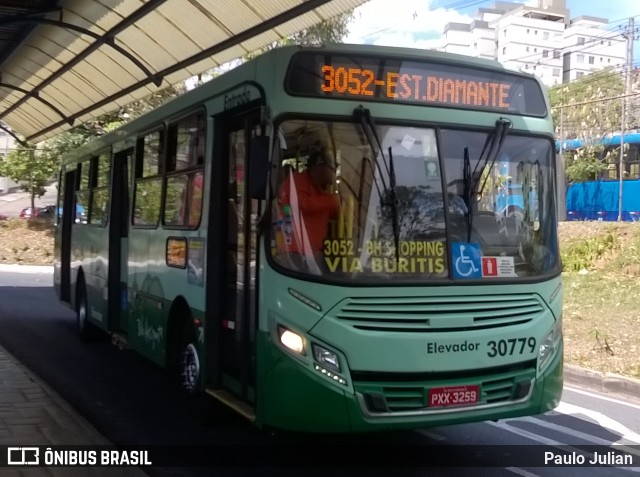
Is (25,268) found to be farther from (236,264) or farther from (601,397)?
(236,264)

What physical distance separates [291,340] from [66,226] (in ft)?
32.4

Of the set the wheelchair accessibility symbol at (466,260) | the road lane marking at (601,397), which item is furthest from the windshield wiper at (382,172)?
the road lane marking at (601,397)

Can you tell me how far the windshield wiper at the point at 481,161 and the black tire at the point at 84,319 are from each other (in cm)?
784

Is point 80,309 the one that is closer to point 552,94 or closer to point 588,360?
point 588,360

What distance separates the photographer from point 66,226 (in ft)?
47.6

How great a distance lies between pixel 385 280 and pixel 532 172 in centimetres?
175

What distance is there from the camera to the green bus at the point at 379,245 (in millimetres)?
5684

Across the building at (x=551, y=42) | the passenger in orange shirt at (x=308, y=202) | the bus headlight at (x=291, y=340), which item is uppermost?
the building at (x=551, y=42)

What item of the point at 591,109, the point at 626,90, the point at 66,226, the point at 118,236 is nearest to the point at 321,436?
the point at 118,236

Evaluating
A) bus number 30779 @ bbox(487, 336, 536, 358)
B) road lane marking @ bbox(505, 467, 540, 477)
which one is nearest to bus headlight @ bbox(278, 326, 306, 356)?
bus number 30779 @ bbox(487, 336, 536, 358)

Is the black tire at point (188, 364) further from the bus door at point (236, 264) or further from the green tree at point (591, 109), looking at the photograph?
the green tree at point (591, 109)

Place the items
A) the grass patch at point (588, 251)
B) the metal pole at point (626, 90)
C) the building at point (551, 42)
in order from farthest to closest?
the building at point (551, 42)
the metal pole at point (626, 90)
the grass patch at point (588, 251)

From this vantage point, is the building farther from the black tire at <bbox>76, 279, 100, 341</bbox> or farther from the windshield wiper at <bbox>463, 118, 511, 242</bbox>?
the windshield wiper at <bbox>463, 118, 511, 242</bbox>

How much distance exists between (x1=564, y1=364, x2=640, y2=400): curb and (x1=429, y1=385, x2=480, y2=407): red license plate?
16.2 ft
